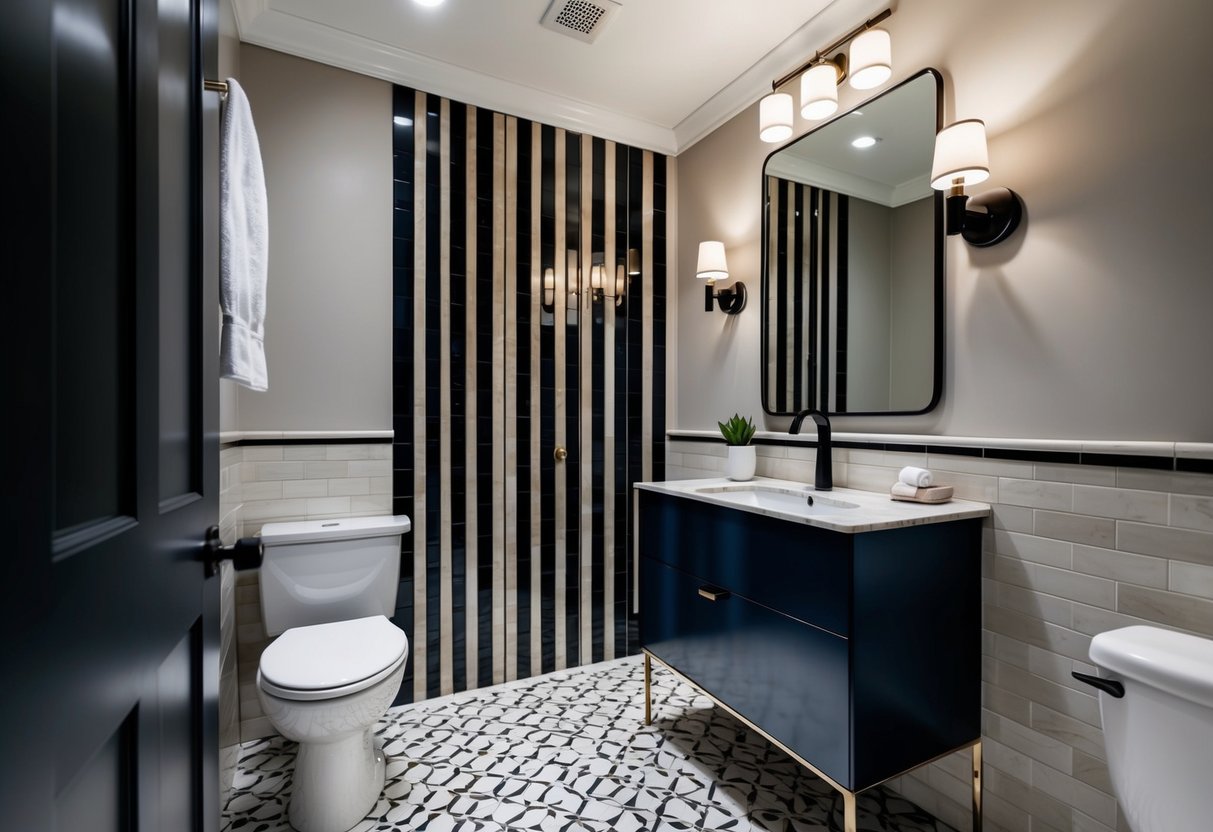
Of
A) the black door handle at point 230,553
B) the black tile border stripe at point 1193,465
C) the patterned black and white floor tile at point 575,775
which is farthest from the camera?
the patterned black and white floor tile at point 575,775

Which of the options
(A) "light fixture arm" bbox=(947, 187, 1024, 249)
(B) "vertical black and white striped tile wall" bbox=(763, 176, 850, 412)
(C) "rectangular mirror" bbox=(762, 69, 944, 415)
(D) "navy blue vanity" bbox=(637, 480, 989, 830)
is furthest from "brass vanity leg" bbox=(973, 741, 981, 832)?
(A) "light fixture arm" bbox=(947, 187, 1024, 249)

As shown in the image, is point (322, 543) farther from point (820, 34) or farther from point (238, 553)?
point (820, 34)

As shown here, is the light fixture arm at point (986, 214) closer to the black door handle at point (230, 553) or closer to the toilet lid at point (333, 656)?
the black door handle at point (230, 553)

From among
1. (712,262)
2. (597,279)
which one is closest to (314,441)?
(597,279)

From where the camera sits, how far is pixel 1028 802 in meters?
1.43

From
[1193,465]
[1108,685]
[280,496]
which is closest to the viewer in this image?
[1108,685]

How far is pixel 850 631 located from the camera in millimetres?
1292

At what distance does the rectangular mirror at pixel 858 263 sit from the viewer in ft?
5.57

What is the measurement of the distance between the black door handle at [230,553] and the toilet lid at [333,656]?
0.79m

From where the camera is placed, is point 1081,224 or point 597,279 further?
point 597,279

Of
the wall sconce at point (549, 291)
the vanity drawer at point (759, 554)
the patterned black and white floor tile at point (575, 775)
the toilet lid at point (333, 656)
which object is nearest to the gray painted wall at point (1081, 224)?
the vanity drawer at point (759, 554)

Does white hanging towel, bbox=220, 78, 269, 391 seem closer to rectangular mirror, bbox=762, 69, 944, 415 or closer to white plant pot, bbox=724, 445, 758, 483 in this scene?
white plant pot, bbox=724, 445, 758, 483

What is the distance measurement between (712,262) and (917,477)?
1.22 meters

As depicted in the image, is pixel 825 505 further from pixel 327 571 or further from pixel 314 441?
pixel 314 441
